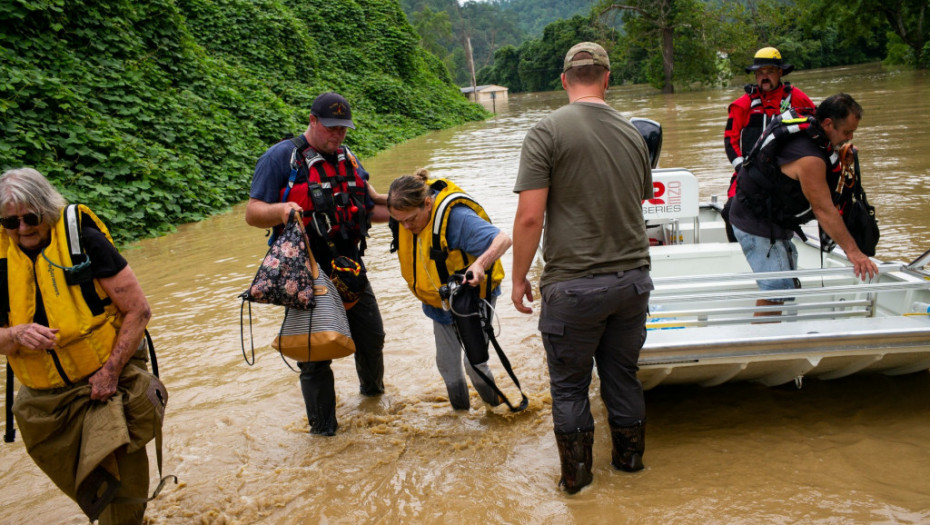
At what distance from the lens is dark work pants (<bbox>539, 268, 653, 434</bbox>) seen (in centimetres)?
317

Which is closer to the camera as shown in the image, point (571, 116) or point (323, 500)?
point (571, 116)

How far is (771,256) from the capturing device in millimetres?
4316

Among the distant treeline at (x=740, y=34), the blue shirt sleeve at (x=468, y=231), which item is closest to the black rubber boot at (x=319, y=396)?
the blue shirt sleeve at (x=468, y=231)

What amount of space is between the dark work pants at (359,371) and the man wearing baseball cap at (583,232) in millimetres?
1523

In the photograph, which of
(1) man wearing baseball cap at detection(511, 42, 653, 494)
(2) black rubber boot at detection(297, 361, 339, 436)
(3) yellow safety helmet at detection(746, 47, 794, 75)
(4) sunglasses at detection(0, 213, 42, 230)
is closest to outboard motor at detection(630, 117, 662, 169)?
(3) yellow safety helmet at detection(746, 47, 794, 75)

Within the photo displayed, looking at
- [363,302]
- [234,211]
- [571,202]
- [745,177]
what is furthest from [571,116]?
[234,211]

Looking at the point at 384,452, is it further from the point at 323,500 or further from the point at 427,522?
the point at 427,522

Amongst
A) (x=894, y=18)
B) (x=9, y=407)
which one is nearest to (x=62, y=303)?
(x=9, y=407)

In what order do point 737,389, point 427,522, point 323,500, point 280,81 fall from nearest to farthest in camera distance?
point 427,522, point 323,500, point 737,389, point 280,81

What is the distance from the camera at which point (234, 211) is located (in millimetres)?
12883

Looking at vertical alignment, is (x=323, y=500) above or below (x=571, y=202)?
below

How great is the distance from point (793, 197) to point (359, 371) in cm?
295

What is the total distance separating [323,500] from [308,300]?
1.05 m

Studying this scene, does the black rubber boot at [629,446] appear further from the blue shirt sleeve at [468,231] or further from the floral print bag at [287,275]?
the floral print bag at [287,275]
